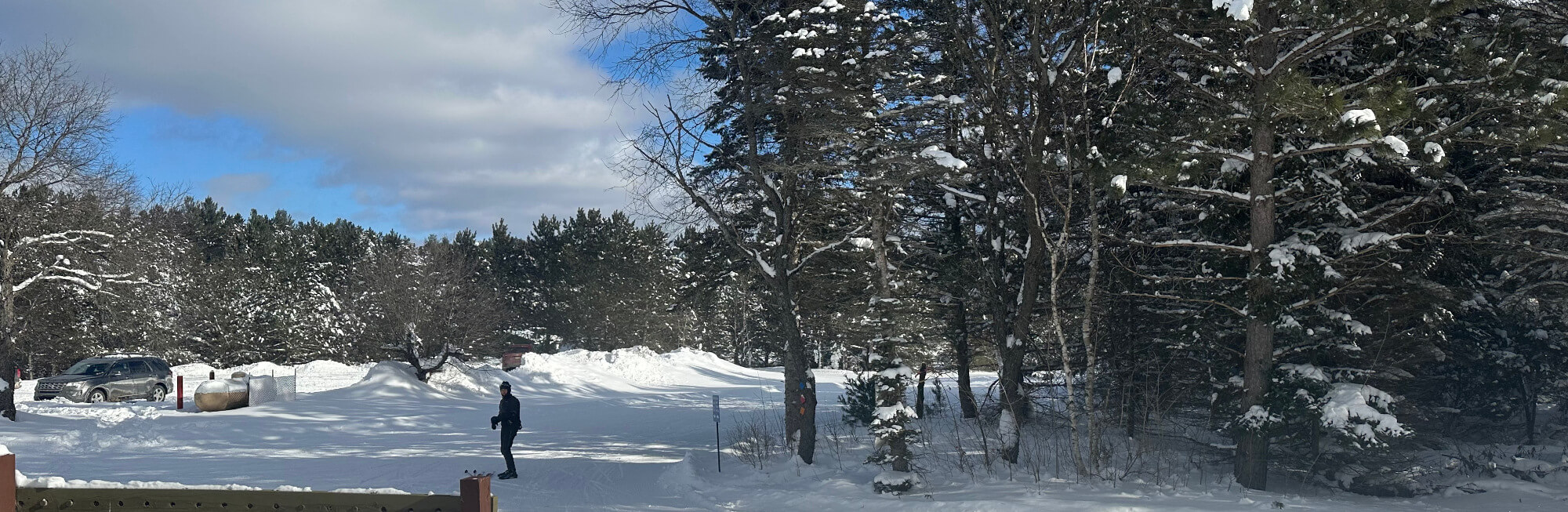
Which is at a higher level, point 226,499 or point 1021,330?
point 1021,330

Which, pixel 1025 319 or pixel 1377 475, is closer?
pixel 1377 475

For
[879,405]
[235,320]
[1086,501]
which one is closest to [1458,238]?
[1086,501]

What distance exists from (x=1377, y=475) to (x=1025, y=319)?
541cm

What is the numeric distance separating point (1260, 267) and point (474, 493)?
10.7m

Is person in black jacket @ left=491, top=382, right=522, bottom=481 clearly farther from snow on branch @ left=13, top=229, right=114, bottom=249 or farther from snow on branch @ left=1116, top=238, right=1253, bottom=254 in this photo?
snow on branch @ left=13, top=229, right=114, bottom=249

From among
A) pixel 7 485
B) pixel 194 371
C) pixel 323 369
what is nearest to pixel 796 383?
pixel 7 485

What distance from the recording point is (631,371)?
42469 mm

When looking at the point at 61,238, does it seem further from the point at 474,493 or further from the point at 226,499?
the point at 474,493

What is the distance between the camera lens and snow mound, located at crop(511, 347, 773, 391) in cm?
3759

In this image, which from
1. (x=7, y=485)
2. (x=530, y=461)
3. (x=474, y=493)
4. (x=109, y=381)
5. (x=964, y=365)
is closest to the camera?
(x=474, y=493)

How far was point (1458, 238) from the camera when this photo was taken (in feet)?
40.4

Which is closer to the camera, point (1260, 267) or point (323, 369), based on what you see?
point (1260, 267)

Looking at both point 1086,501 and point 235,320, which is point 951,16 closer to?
point 1086,501

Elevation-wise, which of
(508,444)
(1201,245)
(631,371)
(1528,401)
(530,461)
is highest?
(1201,245)
